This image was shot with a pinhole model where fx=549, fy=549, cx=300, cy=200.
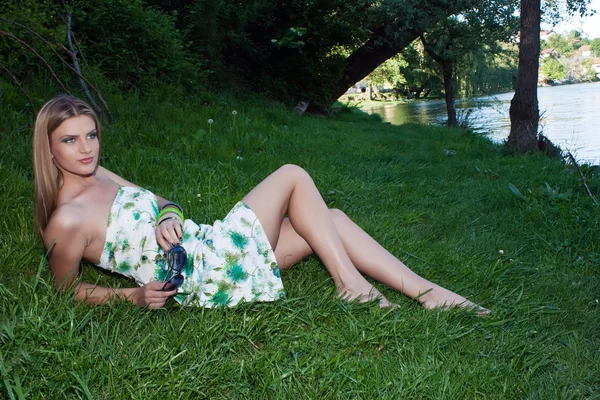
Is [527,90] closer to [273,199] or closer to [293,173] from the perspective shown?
[293,173]

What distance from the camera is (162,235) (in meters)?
2.48

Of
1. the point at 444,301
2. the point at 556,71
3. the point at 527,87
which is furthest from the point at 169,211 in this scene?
the point at 556,71

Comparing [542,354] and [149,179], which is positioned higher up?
[149,179]

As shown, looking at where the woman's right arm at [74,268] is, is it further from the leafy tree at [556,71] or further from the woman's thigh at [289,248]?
the leafy tree at [556,71]

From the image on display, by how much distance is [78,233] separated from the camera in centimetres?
237

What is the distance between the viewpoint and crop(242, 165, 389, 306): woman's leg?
273cm

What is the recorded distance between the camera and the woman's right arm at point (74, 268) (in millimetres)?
2285

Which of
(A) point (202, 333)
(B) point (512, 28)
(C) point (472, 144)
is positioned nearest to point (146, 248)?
(A) point (202, 333)

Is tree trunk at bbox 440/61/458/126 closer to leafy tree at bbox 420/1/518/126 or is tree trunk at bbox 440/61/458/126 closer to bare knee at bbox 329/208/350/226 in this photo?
leafy tree at bbox 420/1/518/126

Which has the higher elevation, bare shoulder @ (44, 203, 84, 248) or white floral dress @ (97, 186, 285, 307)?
bare shoulder @ (44, 203, 84, 248)

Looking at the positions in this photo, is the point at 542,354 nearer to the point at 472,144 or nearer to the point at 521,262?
the point at 521,262

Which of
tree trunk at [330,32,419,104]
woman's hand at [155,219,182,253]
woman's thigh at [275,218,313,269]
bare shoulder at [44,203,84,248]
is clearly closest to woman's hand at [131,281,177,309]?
woman's hand at [155,219,182,253]

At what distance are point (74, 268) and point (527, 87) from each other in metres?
7.27

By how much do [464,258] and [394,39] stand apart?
37.4 ft
